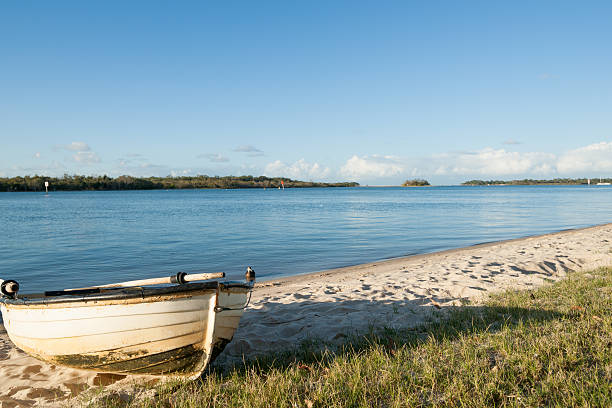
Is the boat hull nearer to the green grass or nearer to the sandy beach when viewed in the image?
the green grass

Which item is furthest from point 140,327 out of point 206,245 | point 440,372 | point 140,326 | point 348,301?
point 206,245

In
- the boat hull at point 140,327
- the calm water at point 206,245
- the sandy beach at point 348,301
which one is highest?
the boat hull at point 140,327

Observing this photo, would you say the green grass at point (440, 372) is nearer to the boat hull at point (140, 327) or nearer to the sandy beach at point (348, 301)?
the boat hull at point (140, 327)

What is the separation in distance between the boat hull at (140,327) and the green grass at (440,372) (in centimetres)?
38

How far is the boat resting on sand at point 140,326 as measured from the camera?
461 cm

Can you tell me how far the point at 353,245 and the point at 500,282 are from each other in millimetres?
10582

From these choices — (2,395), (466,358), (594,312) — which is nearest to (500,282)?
(594,312)

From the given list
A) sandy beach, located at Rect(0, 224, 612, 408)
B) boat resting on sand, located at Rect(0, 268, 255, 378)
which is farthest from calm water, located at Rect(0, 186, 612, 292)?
boat resting on sand, located at Rect(0, 268, 255, 378)

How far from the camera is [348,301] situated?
877cm

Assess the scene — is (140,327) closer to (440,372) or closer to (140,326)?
(140,326)

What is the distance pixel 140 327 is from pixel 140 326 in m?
0.02

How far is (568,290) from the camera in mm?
8008

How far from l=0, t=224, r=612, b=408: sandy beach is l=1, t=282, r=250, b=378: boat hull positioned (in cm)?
48

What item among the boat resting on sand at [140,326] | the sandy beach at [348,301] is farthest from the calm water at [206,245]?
the boat resting on sand at [140,326]
